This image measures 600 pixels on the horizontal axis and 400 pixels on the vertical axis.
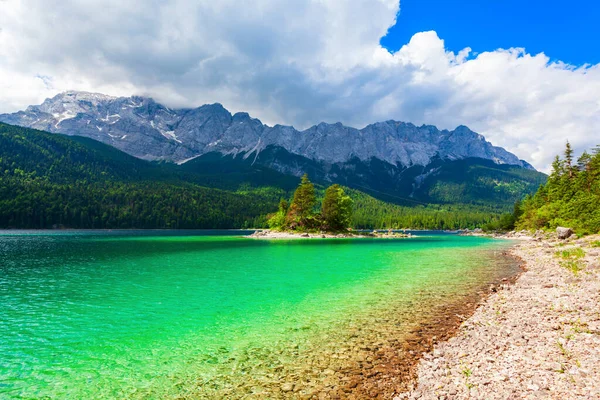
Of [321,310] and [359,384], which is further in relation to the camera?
[321,310]

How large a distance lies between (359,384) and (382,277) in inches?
922

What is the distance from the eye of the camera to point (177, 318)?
19.7 meters

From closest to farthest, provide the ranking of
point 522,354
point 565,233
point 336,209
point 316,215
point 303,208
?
point 522,354 < point 565,233 < point 336,209 < point 303,208 < point 316,215

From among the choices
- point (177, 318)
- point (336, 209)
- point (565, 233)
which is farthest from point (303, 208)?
point (177, 318)

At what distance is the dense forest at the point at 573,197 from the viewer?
59194 millimetres

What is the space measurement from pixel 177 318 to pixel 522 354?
18.0 m

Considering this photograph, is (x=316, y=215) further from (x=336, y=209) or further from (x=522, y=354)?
(x=522, y=354)

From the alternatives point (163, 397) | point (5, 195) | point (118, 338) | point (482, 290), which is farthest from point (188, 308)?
point (5, 195)

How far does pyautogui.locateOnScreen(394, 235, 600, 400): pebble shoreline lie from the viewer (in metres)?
9.31

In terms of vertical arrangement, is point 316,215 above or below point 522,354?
above

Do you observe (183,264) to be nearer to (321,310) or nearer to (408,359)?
(321,310)

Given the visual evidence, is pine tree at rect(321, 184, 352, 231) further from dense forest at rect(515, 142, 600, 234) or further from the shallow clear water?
the shallow clear water

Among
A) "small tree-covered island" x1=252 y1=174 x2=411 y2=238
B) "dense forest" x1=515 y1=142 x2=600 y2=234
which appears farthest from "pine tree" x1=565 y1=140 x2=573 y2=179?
"small tree-covered island" x1=252 y1=174 x2=411 y2=238

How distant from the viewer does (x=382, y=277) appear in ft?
110
